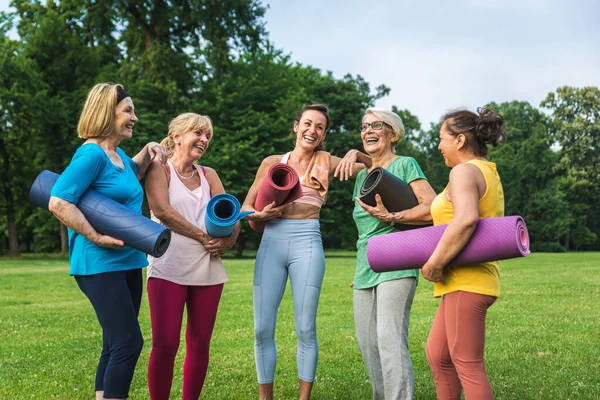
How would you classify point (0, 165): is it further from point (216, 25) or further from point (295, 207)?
point (295, 207)

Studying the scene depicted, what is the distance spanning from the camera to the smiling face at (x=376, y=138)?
4.72 m

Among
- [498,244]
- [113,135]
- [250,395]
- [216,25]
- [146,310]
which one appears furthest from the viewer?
[216,25]

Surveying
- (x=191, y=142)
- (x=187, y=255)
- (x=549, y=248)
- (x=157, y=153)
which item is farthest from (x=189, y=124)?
(x=549, y=248)

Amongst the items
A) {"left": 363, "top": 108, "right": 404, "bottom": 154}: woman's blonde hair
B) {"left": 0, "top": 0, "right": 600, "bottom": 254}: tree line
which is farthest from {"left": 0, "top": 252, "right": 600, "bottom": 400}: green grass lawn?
{"left": 0, "top": 0, "right": 600, "bottom": 254}: tree line

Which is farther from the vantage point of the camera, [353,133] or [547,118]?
[547,118]

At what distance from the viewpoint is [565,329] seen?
9.05 meters

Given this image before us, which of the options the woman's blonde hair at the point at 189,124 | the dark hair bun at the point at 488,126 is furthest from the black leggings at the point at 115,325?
the dark hair bun at the point at 488,126

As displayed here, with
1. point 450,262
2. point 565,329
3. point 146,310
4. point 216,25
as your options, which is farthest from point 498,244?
point 216,25

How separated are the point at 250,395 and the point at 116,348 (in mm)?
2124

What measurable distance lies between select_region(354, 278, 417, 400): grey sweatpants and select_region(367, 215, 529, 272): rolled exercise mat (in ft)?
1.39

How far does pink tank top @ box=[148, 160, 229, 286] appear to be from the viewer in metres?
4.57

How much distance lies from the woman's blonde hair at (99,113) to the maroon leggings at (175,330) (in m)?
1.23

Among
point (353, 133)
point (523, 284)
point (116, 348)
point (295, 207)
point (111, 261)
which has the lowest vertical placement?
point (523, 284)

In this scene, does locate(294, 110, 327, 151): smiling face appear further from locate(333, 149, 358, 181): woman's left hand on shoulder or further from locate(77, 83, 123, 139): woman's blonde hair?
locate(77, 83, 123, 139): woman's blonde hair
